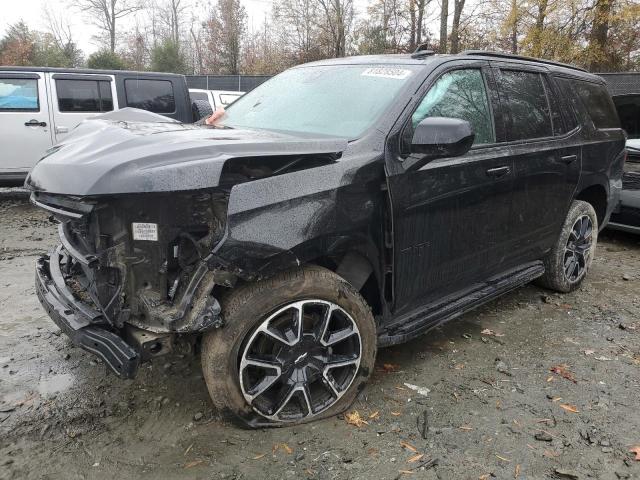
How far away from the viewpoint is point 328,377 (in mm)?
2752

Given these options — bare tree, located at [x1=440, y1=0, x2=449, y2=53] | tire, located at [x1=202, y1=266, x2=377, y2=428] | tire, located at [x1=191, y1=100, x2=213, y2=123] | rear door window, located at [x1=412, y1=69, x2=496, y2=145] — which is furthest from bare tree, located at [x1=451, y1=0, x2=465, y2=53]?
tire, located at [x1=202, y1=266, x2=377, y2=428]

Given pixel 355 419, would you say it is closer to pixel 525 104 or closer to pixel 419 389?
pixel 419 389

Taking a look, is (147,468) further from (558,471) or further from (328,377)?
(558,471)

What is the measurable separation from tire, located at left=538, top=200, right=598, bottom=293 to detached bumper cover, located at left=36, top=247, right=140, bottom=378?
11.8 feet

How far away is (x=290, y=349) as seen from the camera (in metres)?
2.60

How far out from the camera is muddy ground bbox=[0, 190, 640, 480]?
247 cm

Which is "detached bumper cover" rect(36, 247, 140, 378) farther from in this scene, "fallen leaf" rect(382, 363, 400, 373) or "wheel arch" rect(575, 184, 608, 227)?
Result: "wheel arch" rect(575, 184, 608, 227)

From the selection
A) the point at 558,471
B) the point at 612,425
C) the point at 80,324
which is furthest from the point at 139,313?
the point at 612,425

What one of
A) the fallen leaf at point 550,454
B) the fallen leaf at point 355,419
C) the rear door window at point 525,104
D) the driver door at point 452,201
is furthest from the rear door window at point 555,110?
the fallen leaf at point 355,419

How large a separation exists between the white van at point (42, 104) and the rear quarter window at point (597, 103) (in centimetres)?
670

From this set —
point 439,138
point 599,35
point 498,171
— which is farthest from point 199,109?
point 599,35

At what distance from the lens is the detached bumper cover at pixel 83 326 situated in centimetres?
229

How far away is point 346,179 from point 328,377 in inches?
41.1

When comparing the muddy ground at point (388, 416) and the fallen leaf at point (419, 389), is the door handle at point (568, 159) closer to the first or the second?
the muddy ground at point (388, 416)
